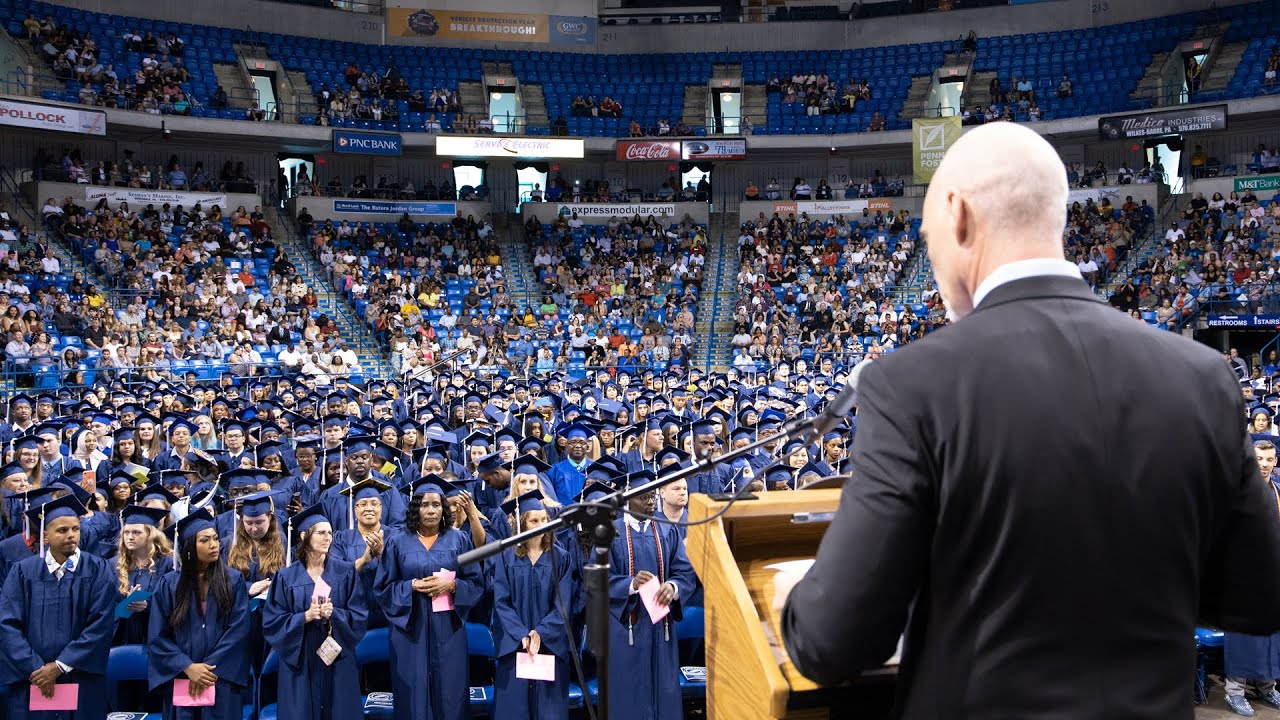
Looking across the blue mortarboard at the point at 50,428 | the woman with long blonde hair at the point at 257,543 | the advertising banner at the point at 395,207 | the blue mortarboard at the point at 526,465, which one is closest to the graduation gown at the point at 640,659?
the blue mortarboard at the point at 526,465

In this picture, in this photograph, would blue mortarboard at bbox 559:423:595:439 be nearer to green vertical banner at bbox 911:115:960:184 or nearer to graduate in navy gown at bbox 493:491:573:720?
graduate in navy gown at bbox 493:491:573:720

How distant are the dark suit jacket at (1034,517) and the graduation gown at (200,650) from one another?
18.3 ft

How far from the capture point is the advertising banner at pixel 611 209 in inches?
1324

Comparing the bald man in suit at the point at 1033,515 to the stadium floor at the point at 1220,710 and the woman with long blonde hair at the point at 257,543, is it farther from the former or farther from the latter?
the stadium floor at the point at 1220,710

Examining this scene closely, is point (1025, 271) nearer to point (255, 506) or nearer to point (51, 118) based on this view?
point (255, 506)

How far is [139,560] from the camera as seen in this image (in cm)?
737

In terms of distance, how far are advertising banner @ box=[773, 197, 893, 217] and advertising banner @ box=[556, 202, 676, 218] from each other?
4099 mm

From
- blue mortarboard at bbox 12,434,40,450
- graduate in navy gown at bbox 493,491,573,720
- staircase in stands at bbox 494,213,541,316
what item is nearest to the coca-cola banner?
staircase in stands at bbox 494,213,541,316

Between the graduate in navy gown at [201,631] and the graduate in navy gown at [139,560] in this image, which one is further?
the graduate in navy gown at [139,560]

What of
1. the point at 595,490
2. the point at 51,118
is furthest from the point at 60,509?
the point at 51,118

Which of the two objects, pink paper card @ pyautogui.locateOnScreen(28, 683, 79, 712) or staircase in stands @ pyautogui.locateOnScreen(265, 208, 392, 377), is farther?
staircase in stands @ pyautogui.locateOnScreen(265, 208, 392, 377)

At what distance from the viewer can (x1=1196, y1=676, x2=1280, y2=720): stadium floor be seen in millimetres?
7216

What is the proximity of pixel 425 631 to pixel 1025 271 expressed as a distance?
592 centimetres

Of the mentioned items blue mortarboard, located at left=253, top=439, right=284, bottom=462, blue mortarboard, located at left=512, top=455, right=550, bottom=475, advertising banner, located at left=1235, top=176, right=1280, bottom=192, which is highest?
advertising banner, located at left=1235, top=176, right=1280, bottom=192
